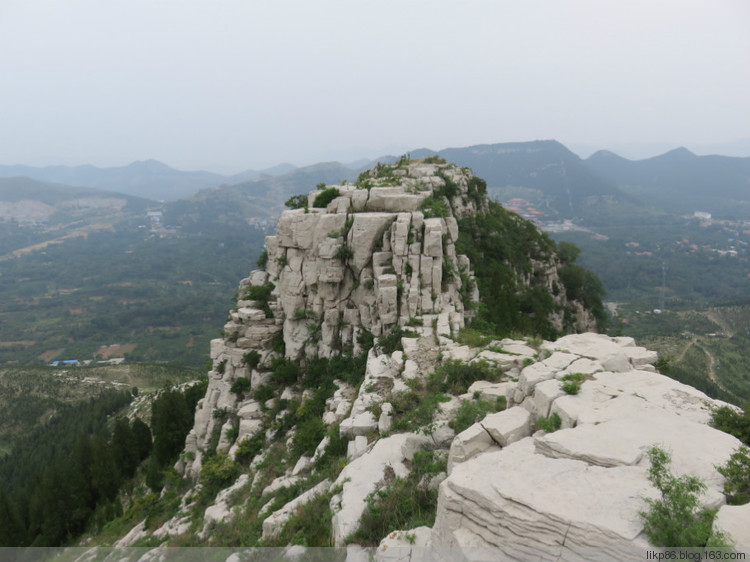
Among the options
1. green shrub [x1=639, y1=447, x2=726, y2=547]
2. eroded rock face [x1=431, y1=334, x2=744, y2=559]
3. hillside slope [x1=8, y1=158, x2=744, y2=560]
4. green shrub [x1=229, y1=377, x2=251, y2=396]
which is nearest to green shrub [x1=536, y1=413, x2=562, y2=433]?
hillside slope [x1=8, y1=158, x2=744, y2=560]

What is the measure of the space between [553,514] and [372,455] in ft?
25.3

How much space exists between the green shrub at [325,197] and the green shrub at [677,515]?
2512 centimetres

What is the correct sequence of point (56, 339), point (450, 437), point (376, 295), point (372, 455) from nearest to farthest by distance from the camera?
point (450, 437), point (372, 455), point (376, 295), point (56, 339)

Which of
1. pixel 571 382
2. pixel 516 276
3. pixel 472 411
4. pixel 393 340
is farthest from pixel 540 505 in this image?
pixel 516 276

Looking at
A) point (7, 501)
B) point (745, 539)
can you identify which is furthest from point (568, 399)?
point (7, 501)

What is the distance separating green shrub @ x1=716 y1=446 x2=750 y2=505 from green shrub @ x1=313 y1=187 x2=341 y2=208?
25.5m

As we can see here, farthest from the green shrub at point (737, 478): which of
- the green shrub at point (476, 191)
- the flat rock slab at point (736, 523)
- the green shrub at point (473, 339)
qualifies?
the green shrub at point (476, 191)

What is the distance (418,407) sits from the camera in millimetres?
14570

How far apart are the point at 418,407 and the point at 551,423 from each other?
17.9ft

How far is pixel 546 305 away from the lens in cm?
A: 4162

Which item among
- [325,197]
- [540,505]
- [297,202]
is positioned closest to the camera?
[540,505]

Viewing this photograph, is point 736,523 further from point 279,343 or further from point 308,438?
point 279,343

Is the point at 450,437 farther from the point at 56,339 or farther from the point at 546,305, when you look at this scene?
the point at 56,339

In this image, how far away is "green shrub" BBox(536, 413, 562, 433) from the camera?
1009 centimetres
